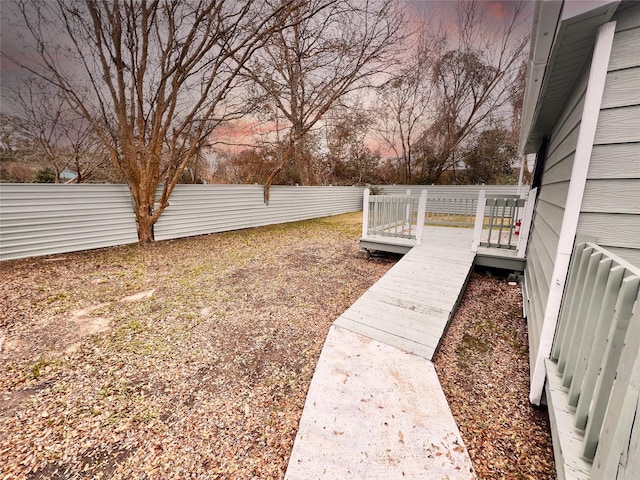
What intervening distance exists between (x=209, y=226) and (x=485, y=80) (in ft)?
52.8

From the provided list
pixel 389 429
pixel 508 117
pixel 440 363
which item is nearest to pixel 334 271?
pixel 440 363

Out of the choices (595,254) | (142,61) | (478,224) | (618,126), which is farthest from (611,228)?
(142,61)

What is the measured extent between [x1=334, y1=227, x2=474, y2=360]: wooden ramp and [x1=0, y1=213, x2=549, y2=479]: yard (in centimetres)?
33

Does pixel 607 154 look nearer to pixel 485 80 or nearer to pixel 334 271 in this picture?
pixel 334 271

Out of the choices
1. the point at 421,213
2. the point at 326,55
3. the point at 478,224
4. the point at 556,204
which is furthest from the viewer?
the point at 326,55

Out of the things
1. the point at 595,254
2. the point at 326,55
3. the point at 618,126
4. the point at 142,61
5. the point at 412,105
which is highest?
the point at 412,105

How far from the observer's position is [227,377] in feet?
6.49

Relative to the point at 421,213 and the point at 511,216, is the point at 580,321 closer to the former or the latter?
the point at 421,213

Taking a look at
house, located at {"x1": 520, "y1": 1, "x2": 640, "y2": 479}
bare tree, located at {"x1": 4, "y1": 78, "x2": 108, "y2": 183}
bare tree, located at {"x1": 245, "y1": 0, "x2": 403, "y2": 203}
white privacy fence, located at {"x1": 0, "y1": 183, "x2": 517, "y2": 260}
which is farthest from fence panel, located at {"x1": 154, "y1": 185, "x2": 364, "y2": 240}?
house, located at {"x1": 520, "y1": 1, "x2": 640, "y2": 479}

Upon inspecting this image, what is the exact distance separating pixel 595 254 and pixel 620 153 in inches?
23.4

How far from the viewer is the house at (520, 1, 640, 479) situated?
96cm

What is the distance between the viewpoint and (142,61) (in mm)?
5445

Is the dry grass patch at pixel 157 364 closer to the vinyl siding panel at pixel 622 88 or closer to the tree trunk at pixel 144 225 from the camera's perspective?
the tree trunk at pixel 144 225

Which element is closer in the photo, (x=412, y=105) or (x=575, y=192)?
(x=575, y=192)
